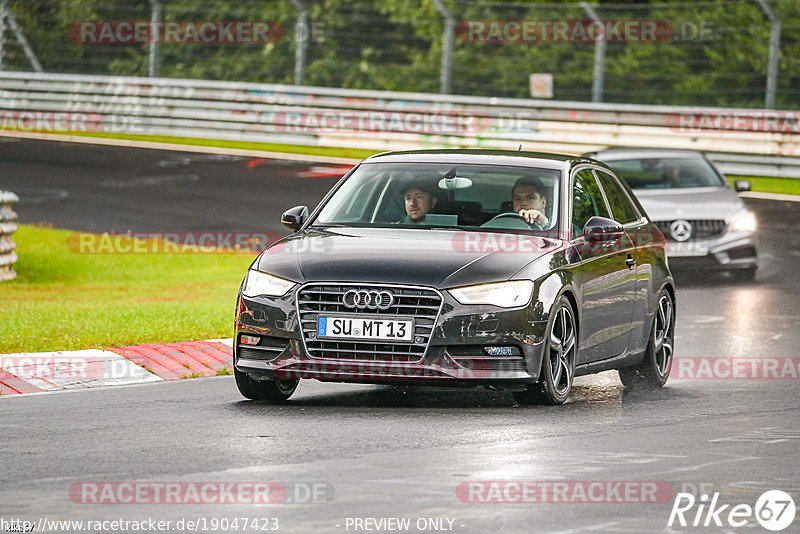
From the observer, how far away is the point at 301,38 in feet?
104

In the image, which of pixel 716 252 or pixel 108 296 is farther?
pixel 716 252

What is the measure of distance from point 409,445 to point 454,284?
4.02 feet

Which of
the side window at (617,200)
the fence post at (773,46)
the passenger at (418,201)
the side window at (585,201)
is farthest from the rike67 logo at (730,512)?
the fence post at (773,46)

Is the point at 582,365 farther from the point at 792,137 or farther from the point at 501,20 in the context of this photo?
the point at 501,20

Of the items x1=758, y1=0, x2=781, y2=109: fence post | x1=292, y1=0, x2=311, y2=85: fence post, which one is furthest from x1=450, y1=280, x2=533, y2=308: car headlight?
x1=292, y1=0, x2=311, y2=85: fence post

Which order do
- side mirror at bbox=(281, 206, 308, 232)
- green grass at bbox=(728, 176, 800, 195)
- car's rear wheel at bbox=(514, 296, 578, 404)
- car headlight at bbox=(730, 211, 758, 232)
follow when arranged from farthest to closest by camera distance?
green grass at bbox=(728, 176, 800, 195) → car headlight at bbox=(730, 211, 758, 232) → side mirror at bbox=(281, 206, 308, 232) → car's rear wheel at bbox=(514, 296, 578, 404)

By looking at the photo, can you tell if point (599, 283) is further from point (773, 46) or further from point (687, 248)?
point (773, 46)

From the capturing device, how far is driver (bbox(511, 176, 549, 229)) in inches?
410

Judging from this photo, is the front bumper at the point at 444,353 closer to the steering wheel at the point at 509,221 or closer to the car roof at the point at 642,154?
the steering wheel at the point at 509,221

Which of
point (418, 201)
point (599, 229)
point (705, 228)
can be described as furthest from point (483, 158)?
point (705, 228)

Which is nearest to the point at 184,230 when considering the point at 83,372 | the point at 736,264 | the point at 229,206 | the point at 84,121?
the point at 229,206

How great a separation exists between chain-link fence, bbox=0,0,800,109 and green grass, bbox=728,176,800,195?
1602 mm

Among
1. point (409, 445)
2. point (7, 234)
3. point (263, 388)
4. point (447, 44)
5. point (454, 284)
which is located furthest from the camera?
point (447, 44)

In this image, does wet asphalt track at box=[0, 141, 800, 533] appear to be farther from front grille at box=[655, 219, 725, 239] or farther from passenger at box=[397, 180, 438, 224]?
front grille at box=[655, 219, 725, 239]
